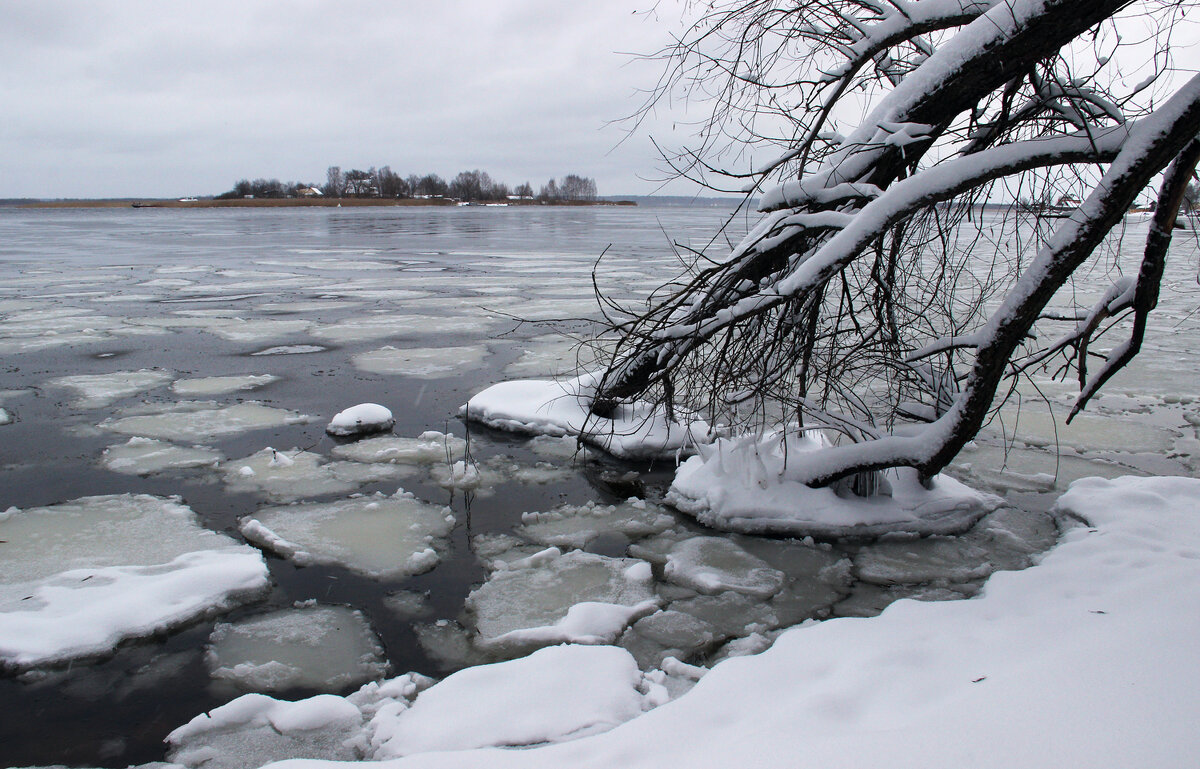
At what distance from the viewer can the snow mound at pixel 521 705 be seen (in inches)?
102

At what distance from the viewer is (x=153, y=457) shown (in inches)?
204

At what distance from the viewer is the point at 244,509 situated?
4.45 m

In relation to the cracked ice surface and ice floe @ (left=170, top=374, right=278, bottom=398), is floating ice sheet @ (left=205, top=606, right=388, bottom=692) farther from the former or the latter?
ice floe @ (left=170, top=374, right=278, bottom=398)

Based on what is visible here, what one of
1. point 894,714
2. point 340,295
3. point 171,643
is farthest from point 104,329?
point 894,714

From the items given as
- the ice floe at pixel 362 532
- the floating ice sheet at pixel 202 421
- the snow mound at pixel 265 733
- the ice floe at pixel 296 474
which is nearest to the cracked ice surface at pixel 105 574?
the ice floe at pixel 362 532

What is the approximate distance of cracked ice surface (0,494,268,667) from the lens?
10.3 ft

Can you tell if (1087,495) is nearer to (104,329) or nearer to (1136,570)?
(1136,570)

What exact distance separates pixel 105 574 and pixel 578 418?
11.2 feet

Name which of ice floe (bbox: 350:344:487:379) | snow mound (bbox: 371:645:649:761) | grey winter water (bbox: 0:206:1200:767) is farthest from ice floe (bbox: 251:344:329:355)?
snow mound (bbox: 371:645:649:761)

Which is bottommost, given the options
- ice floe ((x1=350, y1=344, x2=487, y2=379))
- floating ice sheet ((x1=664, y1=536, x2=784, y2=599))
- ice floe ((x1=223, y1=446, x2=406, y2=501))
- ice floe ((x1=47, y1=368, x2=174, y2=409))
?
floating ice sheet ((x1=664, y1=536, x2=784, y2=599))

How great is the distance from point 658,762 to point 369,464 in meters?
3.43

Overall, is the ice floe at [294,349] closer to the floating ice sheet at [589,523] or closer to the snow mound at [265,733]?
the floating ice sheet at [589,523]

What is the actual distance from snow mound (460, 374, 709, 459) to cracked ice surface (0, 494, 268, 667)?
2399mm

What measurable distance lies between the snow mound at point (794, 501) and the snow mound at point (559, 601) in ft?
2.63
